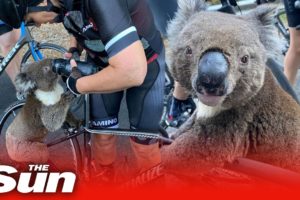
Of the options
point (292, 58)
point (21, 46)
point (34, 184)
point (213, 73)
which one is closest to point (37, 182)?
point (34, 184)

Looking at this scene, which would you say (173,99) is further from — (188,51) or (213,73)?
(213,73)

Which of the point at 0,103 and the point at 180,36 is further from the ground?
the point at 180,36

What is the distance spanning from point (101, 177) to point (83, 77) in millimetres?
981

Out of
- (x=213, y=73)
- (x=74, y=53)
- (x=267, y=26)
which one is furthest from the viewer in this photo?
(x=74, y=53)

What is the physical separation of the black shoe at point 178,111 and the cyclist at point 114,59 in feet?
2.97

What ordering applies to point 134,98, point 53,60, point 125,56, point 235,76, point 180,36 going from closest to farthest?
point 235,76 < point 180,36 < point 125,56 < point 53,60 < point 134,98

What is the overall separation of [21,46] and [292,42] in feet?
8.03

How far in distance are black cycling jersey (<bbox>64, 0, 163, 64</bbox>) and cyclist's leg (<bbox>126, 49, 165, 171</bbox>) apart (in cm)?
14

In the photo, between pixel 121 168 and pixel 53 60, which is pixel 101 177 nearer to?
pixel 121 168

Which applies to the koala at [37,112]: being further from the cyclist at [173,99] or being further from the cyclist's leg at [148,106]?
the cyclist at [173,99]

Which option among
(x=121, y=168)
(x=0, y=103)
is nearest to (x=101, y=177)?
(x=121, y=168)

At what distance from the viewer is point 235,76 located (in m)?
1.49

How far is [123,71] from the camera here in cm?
208

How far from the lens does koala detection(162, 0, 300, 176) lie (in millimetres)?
1521
